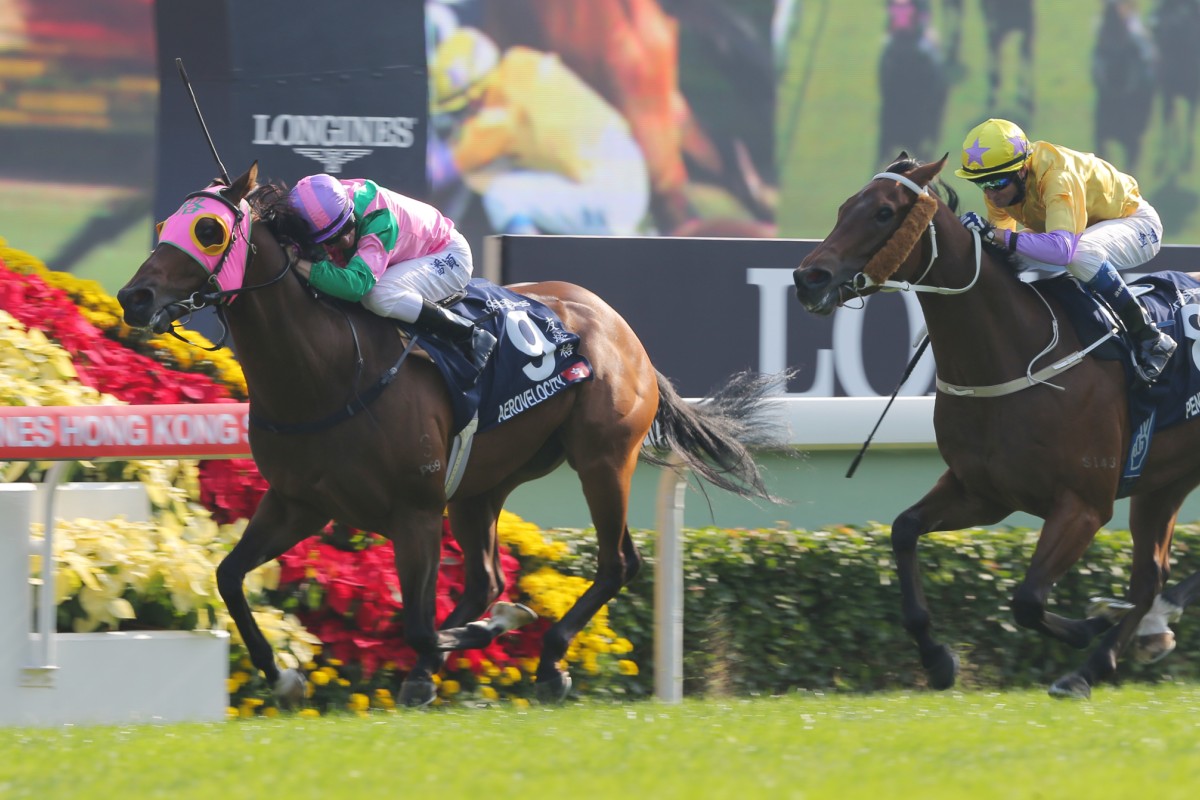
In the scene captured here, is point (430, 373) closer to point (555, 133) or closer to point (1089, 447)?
point (1089, 447)

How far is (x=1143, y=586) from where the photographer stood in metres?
5.98

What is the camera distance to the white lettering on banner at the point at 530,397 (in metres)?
5.50

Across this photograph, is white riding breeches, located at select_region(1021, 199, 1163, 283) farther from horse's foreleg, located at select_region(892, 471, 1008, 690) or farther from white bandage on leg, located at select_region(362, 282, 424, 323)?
white bandage on leg, located at select_region(362, 282, 424, 323)

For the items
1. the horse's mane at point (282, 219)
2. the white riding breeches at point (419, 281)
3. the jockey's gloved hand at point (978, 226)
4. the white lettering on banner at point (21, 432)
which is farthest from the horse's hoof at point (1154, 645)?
the white lettering on banner at point (21, 432)

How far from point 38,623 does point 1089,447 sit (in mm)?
3242

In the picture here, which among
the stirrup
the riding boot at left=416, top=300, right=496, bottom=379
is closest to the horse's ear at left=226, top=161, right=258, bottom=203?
the riding boot at left=416, top=300, right=496, bottom=379

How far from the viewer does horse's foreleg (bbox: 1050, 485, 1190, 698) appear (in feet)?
18.2

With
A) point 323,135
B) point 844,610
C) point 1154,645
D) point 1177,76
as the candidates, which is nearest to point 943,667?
point 1154,645

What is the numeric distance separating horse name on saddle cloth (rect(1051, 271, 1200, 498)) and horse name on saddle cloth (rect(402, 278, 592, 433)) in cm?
158

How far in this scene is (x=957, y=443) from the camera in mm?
5555

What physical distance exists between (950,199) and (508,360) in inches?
61.1

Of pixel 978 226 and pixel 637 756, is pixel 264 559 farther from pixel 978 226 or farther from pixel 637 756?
pixel 978 226

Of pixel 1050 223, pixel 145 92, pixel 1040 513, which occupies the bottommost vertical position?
pixel 1040 513

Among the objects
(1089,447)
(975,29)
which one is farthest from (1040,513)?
(975,29)
